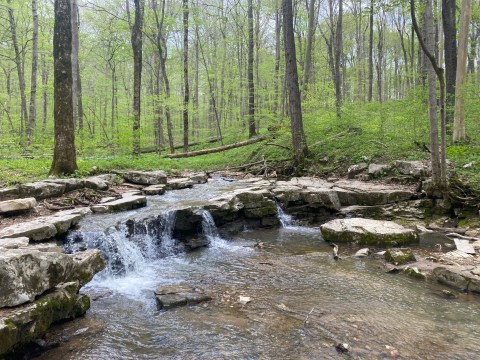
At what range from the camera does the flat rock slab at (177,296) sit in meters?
4.50

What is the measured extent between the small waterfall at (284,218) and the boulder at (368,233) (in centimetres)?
152

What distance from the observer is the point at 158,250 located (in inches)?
269

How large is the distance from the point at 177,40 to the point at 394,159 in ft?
83.7

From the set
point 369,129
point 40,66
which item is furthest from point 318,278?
point 40,66

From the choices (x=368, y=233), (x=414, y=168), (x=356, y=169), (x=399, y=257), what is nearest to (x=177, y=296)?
(x=399, y=257)

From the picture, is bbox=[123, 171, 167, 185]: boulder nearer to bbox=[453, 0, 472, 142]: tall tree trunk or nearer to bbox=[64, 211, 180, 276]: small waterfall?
bbox=[64, 211, 180, 276]: small waterfall

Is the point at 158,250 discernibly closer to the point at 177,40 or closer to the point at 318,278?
the point at 318,278

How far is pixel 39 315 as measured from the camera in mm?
3396

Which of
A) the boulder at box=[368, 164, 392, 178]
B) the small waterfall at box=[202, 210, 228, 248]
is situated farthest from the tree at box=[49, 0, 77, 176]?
the boulder at box=[368, 164, 392, 178]

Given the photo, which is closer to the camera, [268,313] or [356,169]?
[268,313]

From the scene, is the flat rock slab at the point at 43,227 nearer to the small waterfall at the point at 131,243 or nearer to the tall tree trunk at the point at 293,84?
the small waterfall at the point at 131,243

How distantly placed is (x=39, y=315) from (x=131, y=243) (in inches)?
121

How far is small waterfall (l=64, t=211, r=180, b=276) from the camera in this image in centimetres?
591

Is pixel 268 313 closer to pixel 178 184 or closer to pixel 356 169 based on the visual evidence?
pixel 178 184
